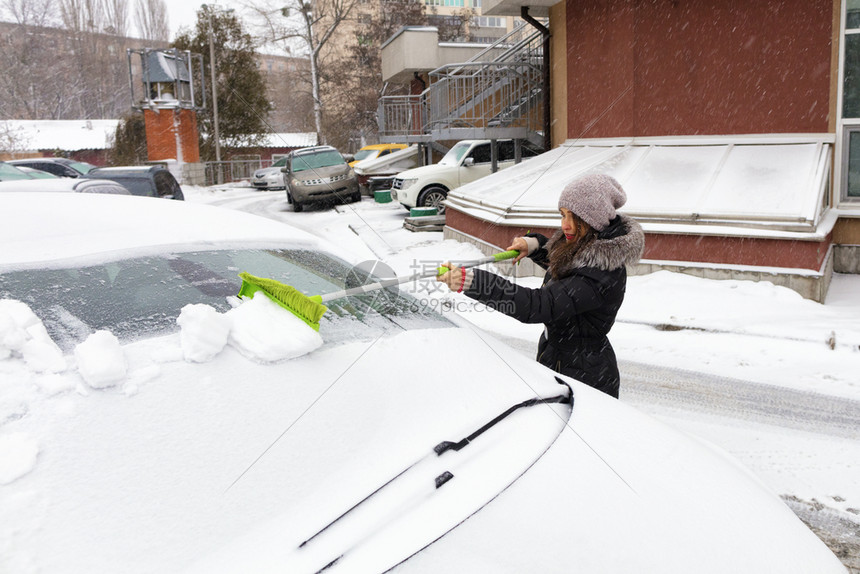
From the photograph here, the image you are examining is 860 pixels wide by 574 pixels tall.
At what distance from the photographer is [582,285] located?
281cm

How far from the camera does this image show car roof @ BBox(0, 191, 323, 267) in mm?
2021

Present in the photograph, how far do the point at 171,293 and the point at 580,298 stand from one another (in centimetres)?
157

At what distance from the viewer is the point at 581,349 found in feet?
9.82

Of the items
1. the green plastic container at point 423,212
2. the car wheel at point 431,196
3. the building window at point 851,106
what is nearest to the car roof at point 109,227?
the building window at point 851,106

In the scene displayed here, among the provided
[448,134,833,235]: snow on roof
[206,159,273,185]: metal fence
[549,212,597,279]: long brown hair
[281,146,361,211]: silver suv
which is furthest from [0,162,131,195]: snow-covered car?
[206,159,273,185]: metal fence

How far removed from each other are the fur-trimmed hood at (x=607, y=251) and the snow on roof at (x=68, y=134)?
153 feet


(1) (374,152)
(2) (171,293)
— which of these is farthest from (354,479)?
(1) (374,152)

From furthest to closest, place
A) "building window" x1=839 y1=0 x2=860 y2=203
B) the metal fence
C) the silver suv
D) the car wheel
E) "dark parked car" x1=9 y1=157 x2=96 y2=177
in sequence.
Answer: the metal fence < "dark parked car" x1=9 y1=157 x2=96 y2=177 < the silver suv < the car wheel < "building window" x1=839 y1=0 x2=860 y2=203

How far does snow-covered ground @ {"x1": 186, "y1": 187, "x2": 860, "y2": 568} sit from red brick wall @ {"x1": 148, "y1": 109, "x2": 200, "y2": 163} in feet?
79.7

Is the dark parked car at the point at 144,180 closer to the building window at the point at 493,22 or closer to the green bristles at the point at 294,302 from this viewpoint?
the green bristles at the point at 294,302

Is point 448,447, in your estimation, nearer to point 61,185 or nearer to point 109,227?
point 109,227

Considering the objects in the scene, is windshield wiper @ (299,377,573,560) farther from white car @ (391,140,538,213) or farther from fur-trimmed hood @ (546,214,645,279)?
white car @ (391,140,538,213)

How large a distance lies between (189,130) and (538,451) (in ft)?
101

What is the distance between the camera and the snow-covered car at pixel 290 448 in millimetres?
1364
